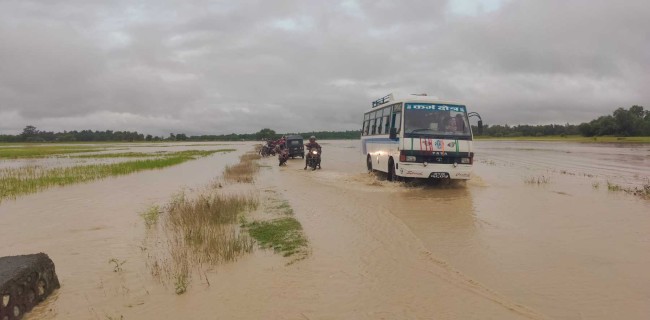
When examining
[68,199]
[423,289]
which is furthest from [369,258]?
[68,199]

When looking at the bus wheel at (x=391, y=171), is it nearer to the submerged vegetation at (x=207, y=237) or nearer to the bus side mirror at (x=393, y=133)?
the bus side mirror at (x=393, y=133)

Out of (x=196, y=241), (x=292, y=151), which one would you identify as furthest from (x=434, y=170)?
(x=292, y=151)

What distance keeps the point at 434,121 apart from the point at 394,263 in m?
8.57

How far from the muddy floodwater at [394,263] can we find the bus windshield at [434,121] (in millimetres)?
2415

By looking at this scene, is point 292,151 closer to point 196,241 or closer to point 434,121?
point 434,121

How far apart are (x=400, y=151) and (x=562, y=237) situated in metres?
6.73

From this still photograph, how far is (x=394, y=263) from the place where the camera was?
6.39m

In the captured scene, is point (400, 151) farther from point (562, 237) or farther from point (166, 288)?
point (166, 288)

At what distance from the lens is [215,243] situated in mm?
7191

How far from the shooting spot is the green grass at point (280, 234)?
7.32 m

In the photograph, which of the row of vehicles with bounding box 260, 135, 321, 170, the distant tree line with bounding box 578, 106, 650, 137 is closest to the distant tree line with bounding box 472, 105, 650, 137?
the distant tree line with bounding box 578, 106, 650, 137

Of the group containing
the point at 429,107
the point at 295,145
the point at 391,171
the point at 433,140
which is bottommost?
the point at 391,171

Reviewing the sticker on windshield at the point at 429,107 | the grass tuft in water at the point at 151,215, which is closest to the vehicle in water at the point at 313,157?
the sticker on windshield at the point at 429,107

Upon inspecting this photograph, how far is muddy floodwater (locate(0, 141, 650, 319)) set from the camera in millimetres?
4805
